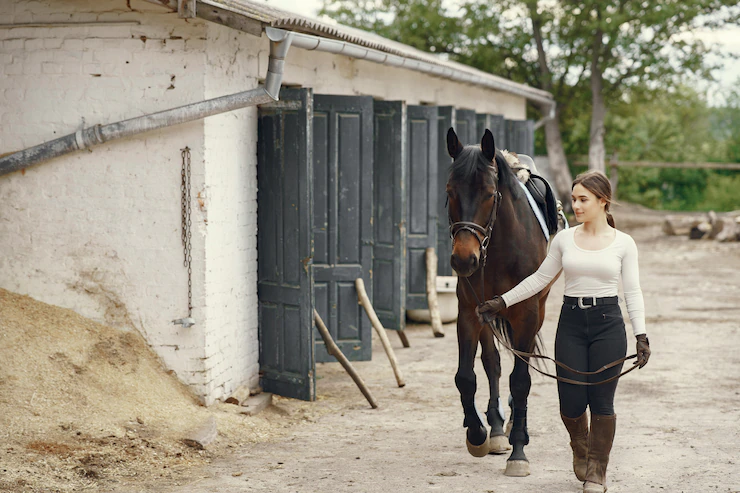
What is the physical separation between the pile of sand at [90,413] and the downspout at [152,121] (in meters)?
1.03

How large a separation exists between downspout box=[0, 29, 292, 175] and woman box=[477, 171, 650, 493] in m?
2.75

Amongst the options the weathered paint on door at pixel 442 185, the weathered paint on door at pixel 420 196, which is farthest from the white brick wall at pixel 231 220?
the weathered paint on door at pixel 442 185

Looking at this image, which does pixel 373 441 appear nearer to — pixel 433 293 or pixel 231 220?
pixel 231 220

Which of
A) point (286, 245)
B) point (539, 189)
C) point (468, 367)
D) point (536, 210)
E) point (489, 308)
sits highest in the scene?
point (539, 189)

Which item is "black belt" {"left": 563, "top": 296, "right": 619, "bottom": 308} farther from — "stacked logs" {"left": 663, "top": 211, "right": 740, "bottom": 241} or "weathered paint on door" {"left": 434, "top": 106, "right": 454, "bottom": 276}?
"stacked logs" {"left": 663, "top": 211, "right": 740, "bottom": 241}

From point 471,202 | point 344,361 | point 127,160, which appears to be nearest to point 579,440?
point 471,202

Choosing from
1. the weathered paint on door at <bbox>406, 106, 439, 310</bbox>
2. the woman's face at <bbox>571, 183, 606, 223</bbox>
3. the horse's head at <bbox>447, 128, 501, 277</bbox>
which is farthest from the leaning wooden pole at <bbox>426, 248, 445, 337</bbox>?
the woman's face at <bbox>571, 183, 606, 223</bbox>

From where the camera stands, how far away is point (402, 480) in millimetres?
5273

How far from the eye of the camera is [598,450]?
475 centimetres

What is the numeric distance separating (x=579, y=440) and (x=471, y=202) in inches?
57.3

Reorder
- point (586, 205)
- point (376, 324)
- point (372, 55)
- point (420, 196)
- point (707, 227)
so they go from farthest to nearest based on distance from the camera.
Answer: point (707, 227) < point (420, 196) < point (372, 55) < point (376, 324) < point (586, 205)

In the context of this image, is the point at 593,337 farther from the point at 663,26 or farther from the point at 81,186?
the point at 663,26

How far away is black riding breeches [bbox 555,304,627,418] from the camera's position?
15.1ft

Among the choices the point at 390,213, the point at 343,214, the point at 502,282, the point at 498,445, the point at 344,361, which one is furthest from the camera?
the point at 390,213
